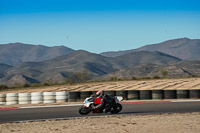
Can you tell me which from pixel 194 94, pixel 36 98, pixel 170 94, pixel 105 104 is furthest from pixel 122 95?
pixel 105 104

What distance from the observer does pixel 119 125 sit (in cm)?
1185

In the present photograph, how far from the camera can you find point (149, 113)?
1503cm

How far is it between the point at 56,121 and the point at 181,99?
30.8ft

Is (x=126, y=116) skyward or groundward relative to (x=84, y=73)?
groundward

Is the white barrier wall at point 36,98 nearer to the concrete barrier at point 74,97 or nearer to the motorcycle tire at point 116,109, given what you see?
the concrete barrier at point 74,97

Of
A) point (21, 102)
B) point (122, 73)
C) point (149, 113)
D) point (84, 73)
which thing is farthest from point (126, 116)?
point (122, 73)

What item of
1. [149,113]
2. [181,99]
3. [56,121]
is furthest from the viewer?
[181,99]

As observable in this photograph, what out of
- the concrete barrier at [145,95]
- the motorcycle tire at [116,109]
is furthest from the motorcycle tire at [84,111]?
the concrete barrier at [145,95]

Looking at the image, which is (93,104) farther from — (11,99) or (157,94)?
(11,99)

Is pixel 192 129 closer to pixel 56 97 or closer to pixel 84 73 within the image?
pixel 56 97

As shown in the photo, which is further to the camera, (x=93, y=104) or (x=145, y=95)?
(x=145, y=95)

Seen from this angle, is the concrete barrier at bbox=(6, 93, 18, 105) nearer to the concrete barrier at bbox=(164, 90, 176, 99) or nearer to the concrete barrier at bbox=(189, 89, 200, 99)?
the concrete barrier at bbox=(164, 90, 176, 99)

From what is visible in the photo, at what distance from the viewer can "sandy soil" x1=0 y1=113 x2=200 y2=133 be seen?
36.0 ft

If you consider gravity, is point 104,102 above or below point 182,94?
below
